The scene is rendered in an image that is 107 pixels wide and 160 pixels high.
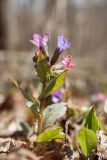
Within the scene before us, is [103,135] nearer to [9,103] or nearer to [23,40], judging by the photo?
[9,103]

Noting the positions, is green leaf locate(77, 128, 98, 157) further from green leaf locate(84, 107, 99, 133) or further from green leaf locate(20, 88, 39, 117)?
green leaf locate(20, 88, 39, 117)

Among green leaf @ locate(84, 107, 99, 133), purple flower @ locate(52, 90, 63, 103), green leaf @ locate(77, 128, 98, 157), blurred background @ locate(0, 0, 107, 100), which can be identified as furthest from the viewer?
blurred background @ locate(0, 0, 107, 100)

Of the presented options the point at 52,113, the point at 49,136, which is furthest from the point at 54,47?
the point at 49,136

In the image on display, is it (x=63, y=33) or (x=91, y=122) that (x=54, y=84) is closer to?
(x=91, y=122)

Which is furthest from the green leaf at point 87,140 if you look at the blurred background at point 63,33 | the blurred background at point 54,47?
the blurred background at point 63,33

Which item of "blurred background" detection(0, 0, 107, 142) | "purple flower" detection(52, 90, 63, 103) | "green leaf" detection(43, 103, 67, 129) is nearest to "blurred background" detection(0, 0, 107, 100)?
"blurred background" detection(0, 0, 107, 142)

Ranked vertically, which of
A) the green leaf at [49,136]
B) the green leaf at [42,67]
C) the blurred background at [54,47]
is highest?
the blurred background at [54,47]

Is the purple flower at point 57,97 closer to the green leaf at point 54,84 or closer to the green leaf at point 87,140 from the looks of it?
the green leaf at point 54,84

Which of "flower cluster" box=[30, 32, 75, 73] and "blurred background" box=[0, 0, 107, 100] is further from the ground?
"blurred background" box=[0, 0, 107, 100]

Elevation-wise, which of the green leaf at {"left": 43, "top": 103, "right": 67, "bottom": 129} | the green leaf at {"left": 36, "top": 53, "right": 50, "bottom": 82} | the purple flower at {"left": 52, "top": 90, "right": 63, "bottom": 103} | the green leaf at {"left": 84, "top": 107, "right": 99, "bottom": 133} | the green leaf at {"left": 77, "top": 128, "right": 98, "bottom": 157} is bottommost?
the green leaf at {"left": 77, "top": 128, "right": 98, "bottom": 157}
